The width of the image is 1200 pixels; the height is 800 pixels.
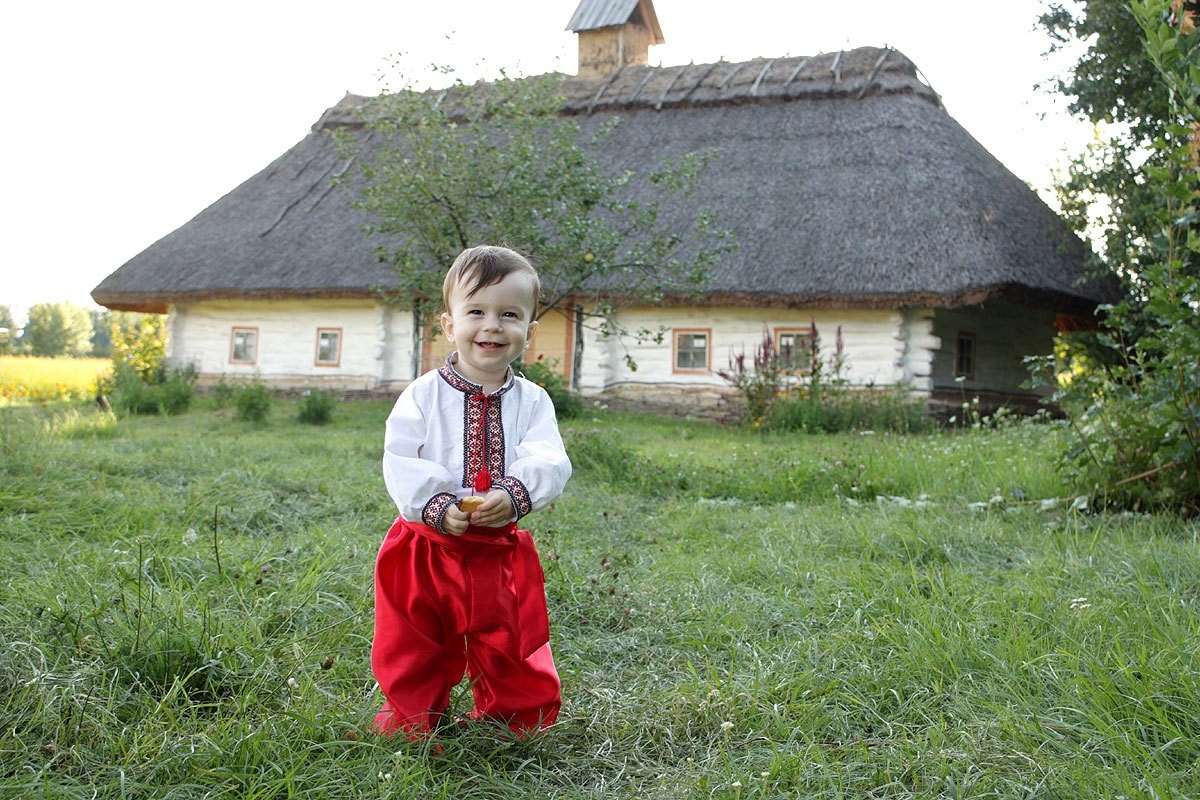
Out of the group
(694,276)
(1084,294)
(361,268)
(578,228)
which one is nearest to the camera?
(578,228)

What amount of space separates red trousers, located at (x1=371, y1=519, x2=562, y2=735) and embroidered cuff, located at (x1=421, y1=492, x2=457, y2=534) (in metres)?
0.08

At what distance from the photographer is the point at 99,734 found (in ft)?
6.20

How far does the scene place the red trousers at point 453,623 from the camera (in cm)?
204

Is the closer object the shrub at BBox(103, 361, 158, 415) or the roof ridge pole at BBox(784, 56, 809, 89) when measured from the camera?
the shrub at BBox(103, 361, 158, 415)

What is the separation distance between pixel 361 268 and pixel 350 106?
5.24m

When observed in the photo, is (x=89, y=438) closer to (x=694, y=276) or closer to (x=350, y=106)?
(x=694, y=276)

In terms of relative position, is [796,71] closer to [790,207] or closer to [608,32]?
[790,207]

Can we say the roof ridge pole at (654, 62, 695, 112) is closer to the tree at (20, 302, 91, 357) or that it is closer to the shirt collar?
the shirt collar

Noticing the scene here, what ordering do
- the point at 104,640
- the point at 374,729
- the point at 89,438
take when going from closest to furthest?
the point at 374,729 < the point at 104,640 < the point at 89,438

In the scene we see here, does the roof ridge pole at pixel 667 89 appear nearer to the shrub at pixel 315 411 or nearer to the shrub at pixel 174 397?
the shrub at pixel 315 411

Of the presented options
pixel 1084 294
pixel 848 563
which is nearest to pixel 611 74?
pixel 1084 294

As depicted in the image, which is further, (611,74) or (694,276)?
(611,74)

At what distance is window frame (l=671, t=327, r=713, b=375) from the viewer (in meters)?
12.2

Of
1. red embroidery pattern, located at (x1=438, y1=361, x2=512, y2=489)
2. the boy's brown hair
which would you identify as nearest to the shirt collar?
red embroidery pattern, located at (x1=438, y1=361, x2=512, y2=489)
